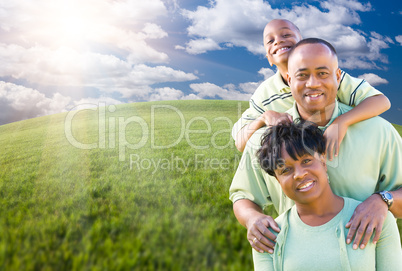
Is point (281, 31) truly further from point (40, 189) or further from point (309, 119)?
point (40, 189)

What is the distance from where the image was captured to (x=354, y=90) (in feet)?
9.77

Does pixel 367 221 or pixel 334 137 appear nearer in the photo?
pixel 367 221

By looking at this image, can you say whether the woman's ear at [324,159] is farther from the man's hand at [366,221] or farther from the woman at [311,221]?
the man's hand at [366,221]

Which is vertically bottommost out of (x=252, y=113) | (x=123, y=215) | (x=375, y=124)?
(x=123, y=215)

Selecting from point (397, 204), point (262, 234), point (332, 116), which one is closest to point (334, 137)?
point (332, 116)

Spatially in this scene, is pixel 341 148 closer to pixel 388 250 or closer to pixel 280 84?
pixel 388 250

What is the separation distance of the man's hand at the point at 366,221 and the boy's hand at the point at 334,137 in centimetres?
41

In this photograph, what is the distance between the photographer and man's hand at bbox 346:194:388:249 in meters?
2.12

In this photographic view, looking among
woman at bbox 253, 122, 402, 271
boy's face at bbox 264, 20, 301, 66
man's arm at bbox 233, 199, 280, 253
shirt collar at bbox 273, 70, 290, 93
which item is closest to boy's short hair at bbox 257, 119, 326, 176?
woman at bbox 253, 122, 402, 271

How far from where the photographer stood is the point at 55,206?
17.3 ft

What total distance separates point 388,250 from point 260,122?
57.4 inches

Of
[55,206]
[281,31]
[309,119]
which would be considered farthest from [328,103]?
[55,206]

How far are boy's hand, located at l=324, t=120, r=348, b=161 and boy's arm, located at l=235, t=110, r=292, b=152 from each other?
329mm

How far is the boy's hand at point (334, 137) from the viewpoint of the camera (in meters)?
2.43
